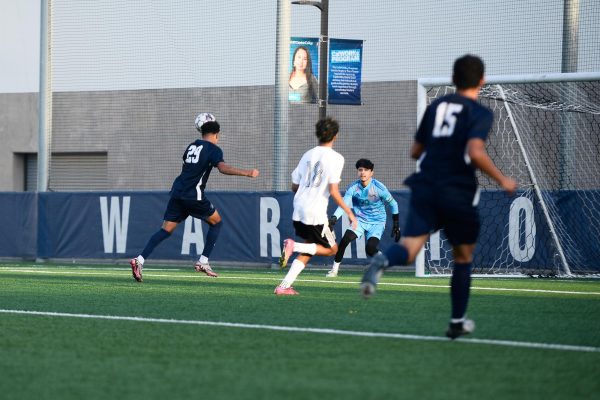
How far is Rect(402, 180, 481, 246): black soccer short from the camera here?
7293 mm

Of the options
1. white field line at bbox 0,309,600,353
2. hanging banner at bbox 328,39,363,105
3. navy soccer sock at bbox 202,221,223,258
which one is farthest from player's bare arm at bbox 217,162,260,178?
hanging banner at bbox 328,39,363,105

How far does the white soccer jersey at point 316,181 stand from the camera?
1155 centimetres

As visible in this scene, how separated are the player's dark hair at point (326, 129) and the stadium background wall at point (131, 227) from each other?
7170 millimetres

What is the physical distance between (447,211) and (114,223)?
1609cm

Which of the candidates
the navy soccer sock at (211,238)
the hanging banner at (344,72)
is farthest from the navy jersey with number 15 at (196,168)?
the hanging banner at (344,72)

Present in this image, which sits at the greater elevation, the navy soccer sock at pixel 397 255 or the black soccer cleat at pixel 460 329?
the navy soccer sock at pixel 397 255

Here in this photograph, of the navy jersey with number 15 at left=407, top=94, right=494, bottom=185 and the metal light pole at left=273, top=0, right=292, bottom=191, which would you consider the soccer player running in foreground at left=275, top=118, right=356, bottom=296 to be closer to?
the navy jersey with number 15 at left=407, top=94, right=494, bottom=185

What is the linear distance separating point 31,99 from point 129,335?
952 inches

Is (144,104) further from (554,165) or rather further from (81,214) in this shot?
(554,165)

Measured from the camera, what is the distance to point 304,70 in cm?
2106

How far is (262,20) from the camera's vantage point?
86.8 ft

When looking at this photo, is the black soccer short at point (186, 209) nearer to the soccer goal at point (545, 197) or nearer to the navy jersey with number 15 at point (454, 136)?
the soccer goal at point (545, 197)

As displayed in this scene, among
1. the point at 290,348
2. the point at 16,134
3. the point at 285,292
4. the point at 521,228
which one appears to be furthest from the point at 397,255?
the point at 16,134

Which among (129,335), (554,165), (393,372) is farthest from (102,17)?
(393,372)
